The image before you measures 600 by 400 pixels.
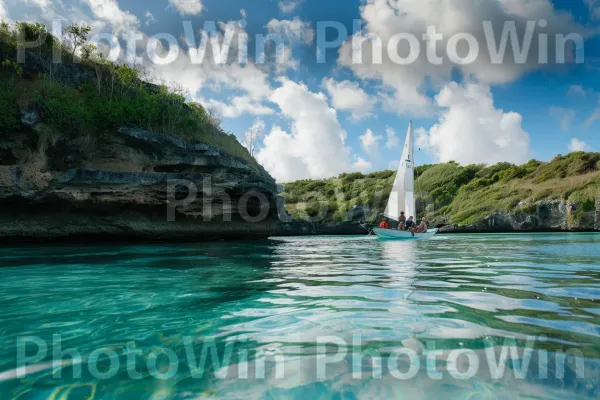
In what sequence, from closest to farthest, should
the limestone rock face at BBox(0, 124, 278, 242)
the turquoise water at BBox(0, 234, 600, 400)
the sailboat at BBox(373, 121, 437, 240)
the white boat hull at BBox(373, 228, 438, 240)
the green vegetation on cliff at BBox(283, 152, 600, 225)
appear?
the turquoise water at BBox(0, 234, 600, 400) → the limestone rock face at BBox(0, 124, 278, 242) → the white boat hull at BBox(373, 228, 438, 240) → the sailboat at BBox(373, 121, 437, 240) → the green vegetation on cliff at BBox(283, 152, 600, 225)

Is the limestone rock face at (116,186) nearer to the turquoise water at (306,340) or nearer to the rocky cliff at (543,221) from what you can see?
the turquoise water at (306,340)

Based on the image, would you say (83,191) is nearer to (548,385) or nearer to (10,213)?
(10,213)

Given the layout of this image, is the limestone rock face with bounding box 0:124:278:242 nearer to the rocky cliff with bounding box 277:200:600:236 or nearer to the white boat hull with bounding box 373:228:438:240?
the white boat hull with bounding box 373:228:438:240

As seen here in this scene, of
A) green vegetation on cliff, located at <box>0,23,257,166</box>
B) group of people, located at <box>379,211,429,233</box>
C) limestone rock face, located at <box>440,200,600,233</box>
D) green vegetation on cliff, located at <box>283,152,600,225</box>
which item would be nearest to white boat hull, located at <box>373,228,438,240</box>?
group of people, located at <box>379,211,429,233</box>

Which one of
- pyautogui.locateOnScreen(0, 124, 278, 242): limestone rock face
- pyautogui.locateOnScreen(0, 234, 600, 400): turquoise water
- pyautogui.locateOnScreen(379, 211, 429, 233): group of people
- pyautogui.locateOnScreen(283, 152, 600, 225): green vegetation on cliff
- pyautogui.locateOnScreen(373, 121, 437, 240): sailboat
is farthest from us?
pyautogui.locateOnScreen(283, 152, 600, 225): green vegetation on cliff

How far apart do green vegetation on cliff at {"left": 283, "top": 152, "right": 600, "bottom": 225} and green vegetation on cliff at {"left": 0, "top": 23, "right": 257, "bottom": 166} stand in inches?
901

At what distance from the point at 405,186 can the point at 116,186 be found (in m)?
19.3

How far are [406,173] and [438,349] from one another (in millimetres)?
25202

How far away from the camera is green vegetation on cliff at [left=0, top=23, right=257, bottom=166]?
58.1 feet

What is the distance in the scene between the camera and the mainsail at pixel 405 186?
2692 cm

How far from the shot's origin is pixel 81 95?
19938 mm

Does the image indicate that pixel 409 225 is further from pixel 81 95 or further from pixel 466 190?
pixel 466 190

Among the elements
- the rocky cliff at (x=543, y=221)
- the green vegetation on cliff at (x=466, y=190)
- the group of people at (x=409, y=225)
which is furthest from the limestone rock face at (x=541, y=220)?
the group of people at (x=409, y=225)

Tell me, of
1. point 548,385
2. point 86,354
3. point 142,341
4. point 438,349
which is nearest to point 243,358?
point 142,341
